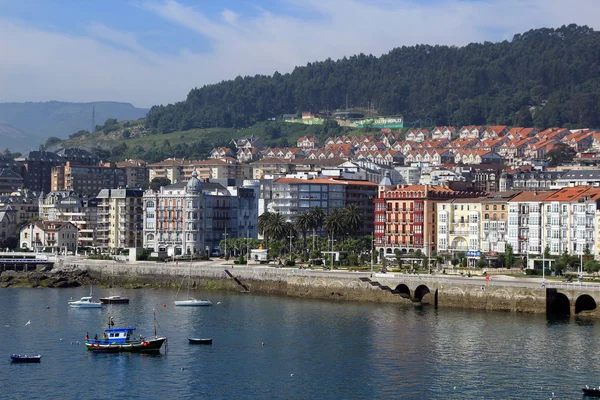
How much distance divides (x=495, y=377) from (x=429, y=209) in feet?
245

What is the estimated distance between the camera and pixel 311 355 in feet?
265

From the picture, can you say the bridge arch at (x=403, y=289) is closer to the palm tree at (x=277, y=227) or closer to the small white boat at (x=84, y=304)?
the small white boat at (x=84, y=304)

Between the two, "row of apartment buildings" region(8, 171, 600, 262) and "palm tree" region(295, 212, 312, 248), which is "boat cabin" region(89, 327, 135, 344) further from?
"palm tree" region(295, 212, 312, 248)

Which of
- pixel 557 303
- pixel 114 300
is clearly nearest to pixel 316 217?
pixel 114 300

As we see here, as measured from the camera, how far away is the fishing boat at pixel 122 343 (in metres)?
83.0

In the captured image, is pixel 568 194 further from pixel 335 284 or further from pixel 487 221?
pixel 335 284

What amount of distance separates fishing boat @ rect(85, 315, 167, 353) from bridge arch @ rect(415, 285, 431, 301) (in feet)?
110

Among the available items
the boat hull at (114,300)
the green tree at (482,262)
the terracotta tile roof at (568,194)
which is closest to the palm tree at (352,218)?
the green tree at (482,262)

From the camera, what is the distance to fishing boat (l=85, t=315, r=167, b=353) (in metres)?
83.0

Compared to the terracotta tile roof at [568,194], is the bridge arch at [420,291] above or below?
below

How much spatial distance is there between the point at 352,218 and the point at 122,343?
67.2m

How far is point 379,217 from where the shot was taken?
15125 cm

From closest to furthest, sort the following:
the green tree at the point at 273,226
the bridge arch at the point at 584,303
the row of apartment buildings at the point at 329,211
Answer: the bridge arch at the point at 584,303 < the row of apartment buildings at the point at 329,211 < the green tree at the point at 273,226

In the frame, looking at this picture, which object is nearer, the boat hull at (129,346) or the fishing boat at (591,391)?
the fishing boat at (591,391)
